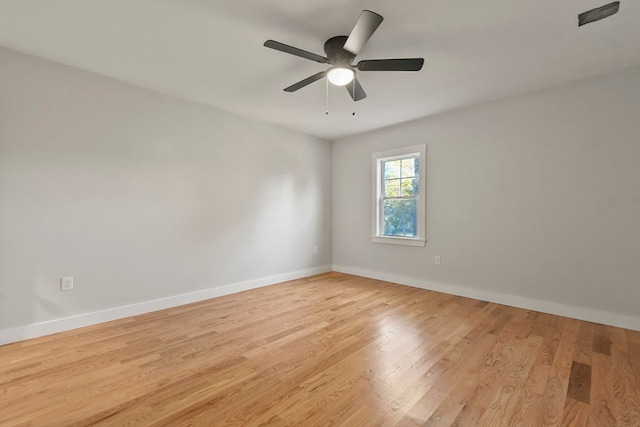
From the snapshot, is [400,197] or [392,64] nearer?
[392,64]

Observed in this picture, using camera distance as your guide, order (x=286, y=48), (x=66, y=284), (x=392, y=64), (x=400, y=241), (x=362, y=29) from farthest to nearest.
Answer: (x=400, y=241)
(x=66, y=284)
(x=392, y=64)
(x=286, y=48)
(x=362, y=29)

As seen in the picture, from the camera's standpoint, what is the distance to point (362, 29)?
182cm

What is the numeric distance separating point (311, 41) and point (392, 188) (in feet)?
9.30

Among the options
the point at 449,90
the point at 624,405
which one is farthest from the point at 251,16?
the point at 624,405

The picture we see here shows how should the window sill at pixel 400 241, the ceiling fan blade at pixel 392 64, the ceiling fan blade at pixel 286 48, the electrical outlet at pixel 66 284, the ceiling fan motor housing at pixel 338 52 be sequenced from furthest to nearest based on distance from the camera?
1. the window sill at pixel 400 241
2. the electrical outlet at pixel 66 284
3. the ceiling fan motor housing at pixel 338 52
4. the ceiling fan blade at pixel 392 64
5. the ceiling fan blade at pixel 286 48

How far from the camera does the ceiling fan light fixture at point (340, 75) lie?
2.27m

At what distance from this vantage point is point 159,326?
279 cm

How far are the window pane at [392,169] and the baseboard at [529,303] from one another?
162 cm

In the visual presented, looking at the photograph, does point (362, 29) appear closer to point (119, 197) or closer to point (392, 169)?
point (119, 197)

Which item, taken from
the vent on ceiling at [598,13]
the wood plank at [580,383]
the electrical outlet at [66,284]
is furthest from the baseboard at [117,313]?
the vent on ceiling at [598,13]

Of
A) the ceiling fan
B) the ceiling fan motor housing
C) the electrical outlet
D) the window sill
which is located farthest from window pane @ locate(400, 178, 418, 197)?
the electrical outlet

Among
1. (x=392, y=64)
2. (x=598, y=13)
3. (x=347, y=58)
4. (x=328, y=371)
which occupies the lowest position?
(x=328, y=371)

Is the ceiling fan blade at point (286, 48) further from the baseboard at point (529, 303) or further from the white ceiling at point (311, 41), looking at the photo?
the baseboard at point (529, 303)

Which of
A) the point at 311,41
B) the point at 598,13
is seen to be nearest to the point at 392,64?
the point at 311,41
